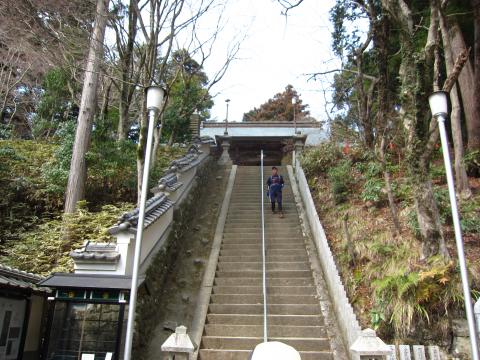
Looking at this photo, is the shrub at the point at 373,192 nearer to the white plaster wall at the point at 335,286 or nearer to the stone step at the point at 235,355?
the white plaster wall at the point at 335,286

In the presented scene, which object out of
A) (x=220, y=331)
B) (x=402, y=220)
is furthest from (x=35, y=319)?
(x=402, y=220)

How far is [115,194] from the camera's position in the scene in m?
11.5

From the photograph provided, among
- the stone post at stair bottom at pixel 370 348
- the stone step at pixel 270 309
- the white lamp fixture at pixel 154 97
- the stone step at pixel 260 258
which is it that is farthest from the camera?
the stone step at pixel 260 258

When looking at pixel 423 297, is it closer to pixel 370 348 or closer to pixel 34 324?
pixel 370 348

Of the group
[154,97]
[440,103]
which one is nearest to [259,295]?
[154,97]

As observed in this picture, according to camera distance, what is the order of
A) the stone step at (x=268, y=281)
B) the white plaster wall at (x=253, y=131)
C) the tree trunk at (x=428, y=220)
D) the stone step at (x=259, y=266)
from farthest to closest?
the white plaster wall at (x=253, y=131), the stone step at (x=259, y=266), the stone step at (x=268, y=281), the tree trunk at (x=428, y=220)

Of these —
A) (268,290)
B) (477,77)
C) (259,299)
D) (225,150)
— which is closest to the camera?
(259,299)

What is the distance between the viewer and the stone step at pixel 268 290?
848 centimetres

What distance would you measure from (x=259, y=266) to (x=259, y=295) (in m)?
1.14

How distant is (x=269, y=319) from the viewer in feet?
25.1

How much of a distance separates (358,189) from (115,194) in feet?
23.0

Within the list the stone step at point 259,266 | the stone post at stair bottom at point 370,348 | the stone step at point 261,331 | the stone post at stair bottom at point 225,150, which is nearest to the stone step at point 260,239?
the stone step at point 259,266

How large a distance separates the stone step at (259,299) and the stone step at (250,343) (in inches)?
43.5

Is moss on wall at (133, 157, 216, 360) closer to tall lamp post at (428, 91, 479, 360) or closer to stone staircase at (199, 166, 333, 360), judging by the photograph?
stone staircase at (199, 166, 333, 360)
